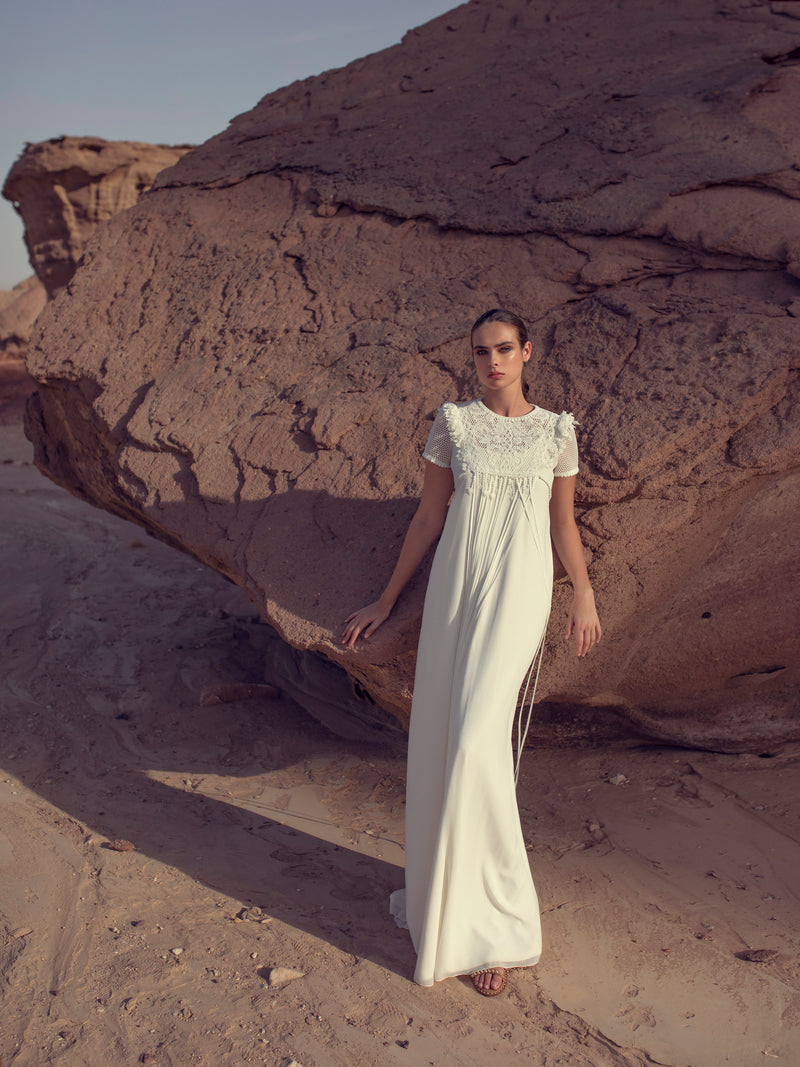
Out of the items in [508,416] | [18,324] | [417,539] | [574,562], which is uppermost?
[18,324]

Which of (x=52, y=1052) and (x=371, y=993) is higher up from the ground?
(x=52, y=1052)

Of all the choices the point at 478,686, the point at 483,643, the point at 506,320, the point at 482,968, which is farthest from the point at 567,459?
the point at 482,968

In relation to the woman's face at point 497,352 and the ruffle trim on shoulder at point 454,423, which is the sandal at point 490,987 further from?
the woman's face at point 497,352

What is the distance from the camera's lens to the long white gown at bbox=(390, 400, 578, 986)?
2.24 meters

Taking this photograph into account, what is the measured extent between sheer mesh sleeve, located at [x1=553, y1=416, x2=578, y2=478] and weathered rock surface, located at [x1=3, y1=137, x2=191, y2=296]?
31.7 ft

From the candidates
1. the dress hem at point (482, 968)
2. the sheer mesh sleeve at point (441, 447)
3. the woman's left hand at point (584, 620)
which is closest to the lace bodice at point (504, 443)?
the sheer mesh sleeve at point (441, 447)

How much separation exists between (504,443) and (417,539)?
14.7 inches

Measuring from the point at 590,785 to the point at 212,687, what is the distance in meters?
1.77

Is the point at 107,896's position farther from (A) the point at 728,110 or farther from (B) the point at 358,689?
(A) the point at 728,110

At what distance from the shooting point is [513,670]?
2307 mm

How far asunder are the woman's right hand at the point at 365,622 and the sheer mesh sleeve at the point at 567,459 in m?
0.65

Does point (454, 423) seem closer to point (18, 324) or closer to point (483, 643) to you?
point (483, 643)

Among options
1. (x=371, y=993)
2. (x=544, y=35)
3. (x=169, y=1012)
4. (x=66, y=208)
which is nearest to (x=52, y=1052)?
(x=169, y=1012)

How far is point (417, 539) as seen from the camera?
253 cm
